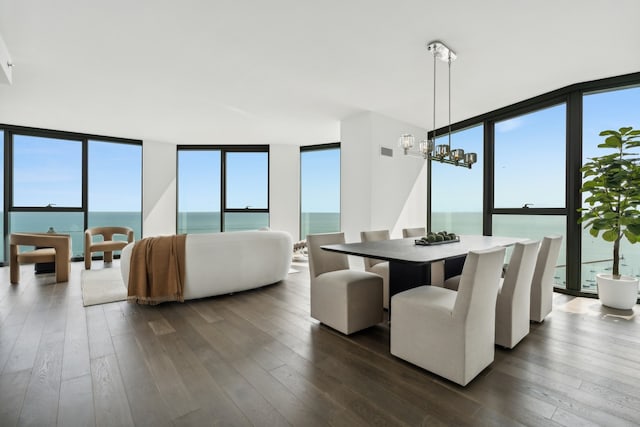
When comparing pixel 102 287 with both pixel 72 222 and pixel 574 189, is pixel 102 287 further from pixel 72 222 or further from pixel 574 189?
pixel 574 189

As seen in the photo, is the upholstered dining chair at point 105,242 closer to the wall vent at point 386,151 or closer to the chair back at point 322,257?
the chair back at point 322,257

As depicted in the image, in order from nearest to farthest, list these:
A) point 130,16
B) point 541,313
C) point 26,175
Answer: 1. point 130,16
2. point 541,313
3. point 26,175

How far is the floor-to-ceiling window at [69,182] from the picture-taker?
18.0 ft

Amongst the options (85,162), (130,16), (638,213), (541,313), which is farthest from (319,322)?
(85,162)

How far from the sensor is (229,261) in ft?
11.7

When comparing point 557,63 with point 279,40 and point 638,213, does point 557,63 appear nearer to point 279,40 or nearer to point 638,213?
point 638,213

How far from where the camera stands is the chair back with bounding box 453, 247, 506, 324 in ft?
5.63

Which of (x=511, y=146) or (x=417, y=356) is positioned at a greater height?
(x=511, y=146)

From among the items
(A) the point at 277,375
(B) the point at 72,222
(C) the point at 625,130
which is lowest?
(A) the point at 277,375

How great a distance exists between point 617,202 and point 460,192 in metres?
2.25

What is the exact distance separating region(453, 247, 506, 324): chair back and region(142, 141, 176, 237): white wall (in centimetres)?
654

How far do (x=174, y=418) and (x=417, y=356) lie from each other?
1413 mm

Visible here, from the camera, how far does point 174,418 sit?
4.81 feet

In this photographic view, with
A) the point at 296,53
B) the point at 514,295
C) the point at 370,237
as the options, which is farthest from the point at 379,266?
the point at 296,53
